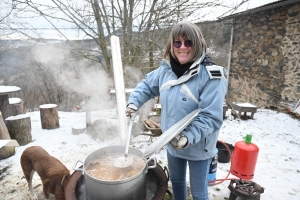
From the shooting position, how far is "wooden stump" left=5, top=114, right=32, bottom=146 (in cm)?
451

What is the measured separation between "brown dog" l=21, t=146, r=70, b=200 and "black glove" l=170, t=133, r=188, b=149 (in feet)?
4.49

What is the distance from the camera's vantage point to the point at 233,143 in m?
4.64

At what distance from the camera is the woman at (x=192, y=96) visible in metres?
1.51

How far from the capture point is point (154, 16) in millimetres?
5684

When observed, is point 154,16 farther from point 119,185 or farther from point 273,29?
point 119,185

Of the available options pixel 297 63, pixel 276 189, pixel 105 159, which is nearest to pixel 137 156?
pixel 105 159

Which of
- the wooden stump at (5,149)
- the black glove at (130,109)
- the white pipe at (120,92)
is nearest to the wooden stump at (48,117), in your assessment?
the wooden stump at (5,149)

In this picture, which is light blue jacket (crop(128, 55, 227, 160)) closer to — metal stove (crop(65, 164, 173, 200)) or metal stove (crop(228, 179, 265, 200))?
metal stove (crop(65, 164, 173, 200))

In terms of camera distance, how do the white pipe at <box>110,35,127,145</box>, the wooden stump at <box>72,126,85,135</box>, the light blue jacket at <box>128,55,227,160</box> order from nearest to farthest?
the light blue jacket at <box>128,55,227,160</box> < the white pipe at <box>110,35,127,145</box> < the wooden stump at <box>72,126,85,135</box>

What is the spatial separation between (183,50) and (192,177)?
126 centimetres

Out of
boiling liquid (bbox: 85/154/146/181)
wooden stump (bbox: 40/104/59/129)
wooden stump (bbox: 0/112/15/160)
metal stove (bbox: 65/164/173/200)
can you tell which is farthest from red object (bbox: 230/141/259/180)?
wooden stump (bbox: 40/104/59/129)

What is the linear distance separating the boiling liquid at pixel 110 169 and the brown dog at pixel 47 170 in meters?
0.46

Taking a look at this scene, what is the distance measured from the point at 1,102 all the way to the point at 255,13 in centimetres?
950

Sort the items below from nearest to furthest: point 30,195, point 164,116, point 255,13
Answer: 1. point 164,116
2. point 30,195
3. point 255,13
